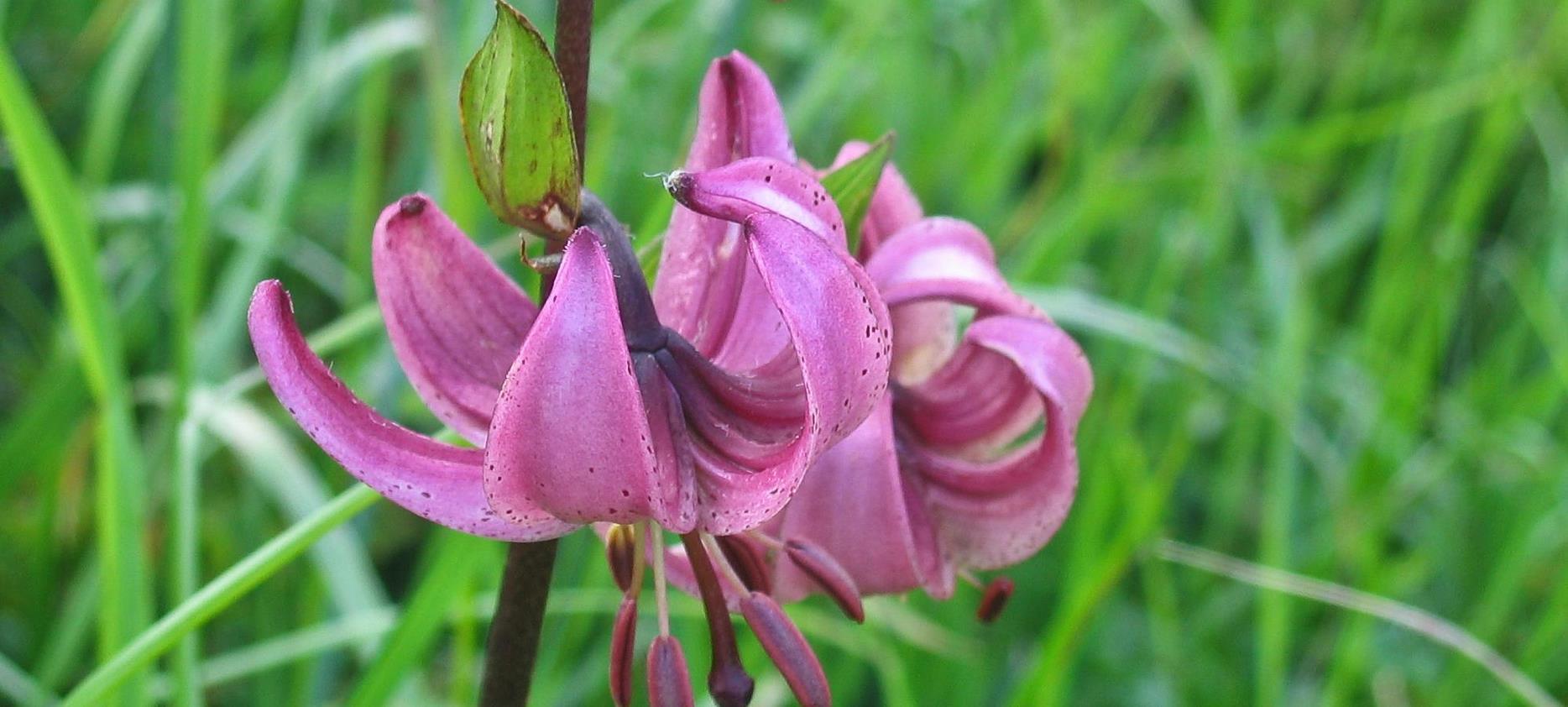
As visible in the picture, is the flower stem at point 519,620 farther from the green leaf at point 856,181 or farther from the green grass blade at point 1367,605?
the green grass blade at point 1367,605

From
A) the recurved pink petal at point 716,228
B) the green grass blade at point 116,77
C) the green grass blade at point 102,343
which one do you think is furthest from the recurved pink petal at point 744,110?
the green grass blade at point 116,77

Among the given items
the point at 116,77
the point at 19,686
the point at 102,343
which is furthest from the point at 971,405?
the point at 116,77

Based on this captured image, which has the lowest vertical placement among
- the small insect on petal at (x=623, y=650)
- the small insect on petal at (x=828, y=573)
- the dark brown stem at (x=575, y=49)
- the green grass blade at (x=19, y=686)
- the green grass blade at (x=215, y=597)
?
the green grass blade at (x=19, y=686)

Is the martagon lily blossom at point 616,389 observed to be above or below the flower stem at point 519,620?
above

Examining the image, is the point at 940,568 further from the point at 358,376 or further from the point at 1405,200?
the point at 1405,200

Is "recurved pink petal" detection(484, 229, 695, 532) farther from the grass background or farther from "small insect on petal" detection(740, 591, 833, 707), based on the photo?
the grass background

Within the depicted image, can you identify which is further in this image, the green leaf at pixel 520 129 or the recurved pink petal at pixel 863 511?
the recurved pink petal at pixel 863 511

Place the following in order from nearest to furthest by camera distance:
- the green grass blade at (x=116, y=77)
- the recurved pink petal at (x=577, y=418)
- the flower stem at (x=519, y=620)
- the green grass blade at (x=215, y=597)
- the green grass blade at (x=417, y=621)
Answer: the recurved pink petal at (x=577, y=418), the flower stem at (x=519, y=620), the green grass blade at (x=215, y=597), the green grass blade at (x=417, y=621), the green grass blade at (x=116, y=77)

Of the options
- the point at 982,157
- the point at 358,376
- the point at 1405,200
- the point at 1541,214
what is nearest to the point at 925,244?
the point at 358,376
